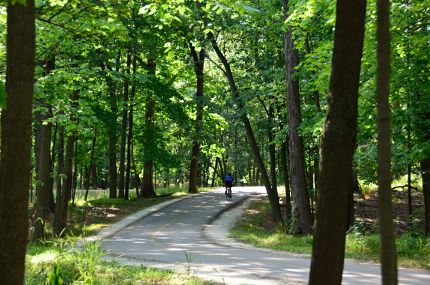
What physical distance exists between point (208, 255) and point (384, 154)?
10.7 metres

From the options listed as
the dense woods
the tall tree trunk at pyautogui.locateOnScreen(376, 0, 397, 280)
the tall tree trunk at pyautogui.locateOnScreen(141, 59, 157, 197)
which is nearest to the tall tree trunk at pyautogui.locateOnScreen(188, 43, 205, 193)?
the dense woods

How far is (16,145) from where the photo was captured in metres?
5.02

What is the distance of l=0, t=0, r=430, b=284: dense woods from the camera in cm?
439

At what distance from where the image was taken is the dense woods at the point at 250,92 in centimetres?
439

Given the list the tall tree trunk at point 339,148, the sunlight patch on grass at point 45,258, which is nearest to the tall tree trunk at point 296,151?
the sunlight patch on grass at point 45,258

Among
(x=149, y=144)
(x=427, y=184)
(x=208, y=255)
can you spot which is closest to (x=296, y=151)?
(x=427, y=184)

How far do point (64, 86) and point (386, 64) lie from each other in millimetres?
12859

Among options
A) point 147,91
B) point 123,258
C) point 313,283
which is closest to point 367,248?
point 123,258

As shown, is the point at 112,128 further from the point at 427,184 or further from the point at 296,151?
the point at 427,184

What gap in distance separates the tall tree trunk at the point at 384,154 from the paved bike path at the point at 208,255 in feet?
20.6

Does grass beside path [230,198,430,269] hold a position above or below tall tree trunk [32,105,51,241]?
below

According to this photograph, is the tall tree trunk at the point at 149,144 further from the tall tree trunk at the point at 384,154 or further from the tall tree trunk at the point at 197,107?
the tall tree trunk at the point at 384,154

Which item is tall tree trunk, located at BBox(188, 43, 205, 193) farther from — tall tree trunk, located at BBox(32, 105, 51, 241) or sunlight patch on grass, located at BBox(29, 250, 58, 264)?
sunlight patch on grass, located at BBox(29, 250, 58, 264)

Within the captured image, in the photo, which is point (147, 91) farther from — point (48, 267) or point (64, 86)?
point (48, 267)
